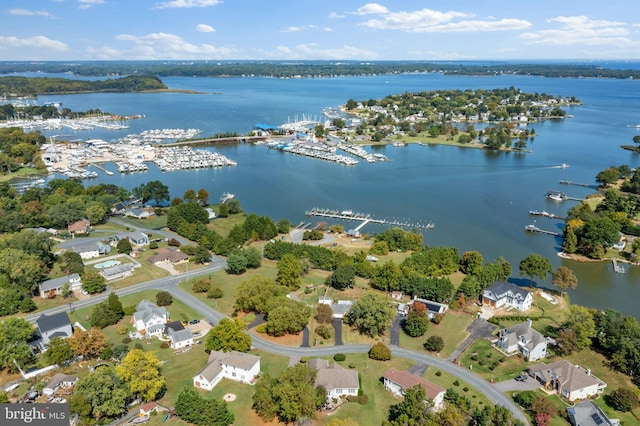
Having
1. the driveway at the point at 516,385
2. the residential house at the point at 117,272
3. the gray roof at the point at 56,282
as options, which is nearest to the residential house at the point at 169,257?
the residential house at the point at 117,272

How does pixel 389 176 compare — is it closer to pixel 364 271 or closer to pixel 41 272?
→ pixel 364 271

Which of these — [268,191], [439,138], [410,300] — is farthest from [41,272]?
[439,138]

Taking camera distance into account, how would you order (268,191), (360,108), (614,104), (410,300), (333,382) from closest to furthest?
(333,382)
(410,300)
(268,191)
(360,108)
(614,104)

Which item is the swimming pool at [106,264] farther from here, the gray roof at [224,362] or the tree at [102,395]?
the tree at [102,395]

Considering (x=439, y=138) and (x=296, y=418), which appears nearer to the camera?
(x=296, y=418)

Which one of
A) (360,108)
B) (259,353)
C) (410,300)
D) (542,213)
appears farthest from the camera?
(360,108)
